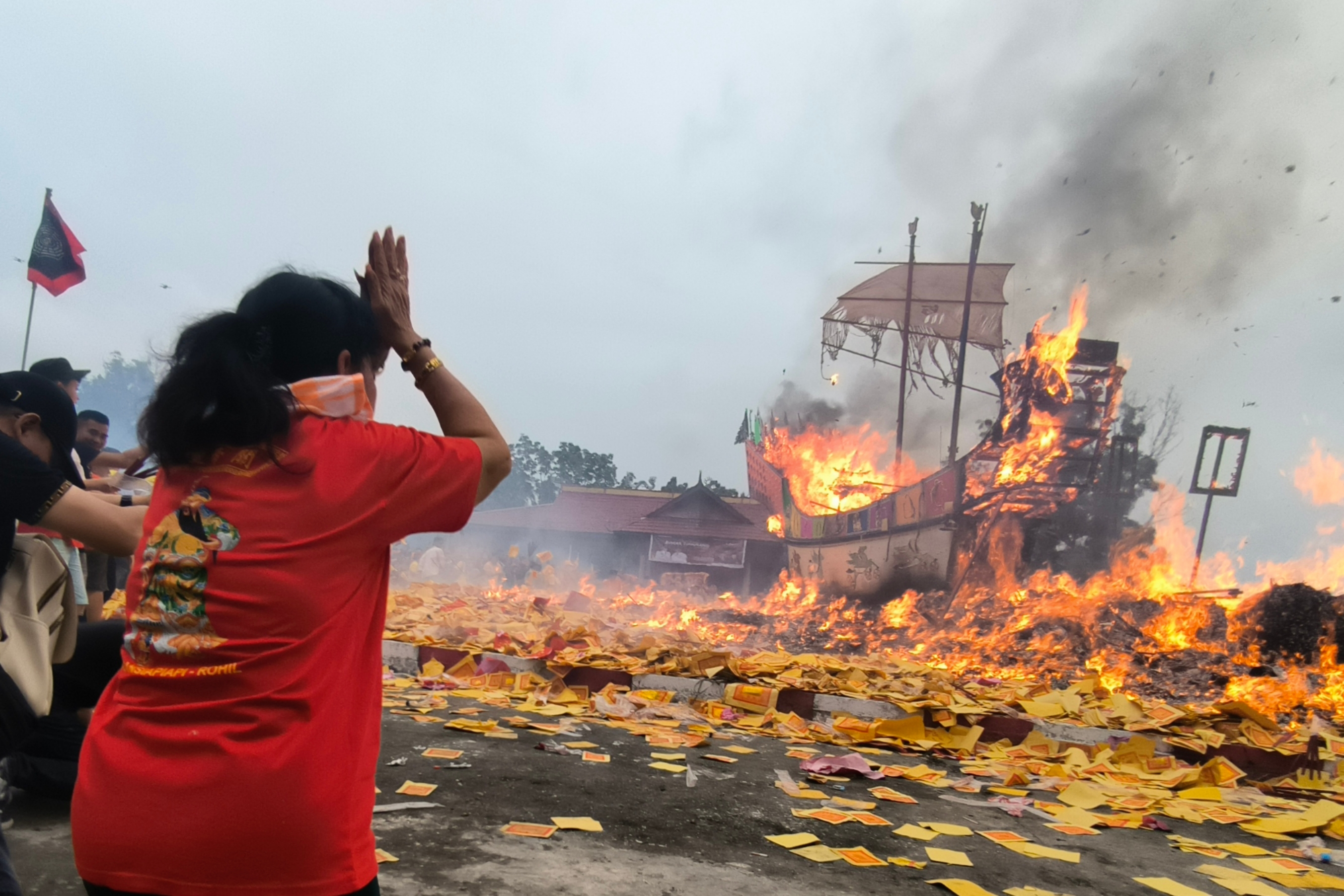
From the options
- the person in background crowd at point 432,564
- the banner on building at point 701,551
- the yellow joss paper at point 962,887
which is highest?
the yellow joss paper at point 962,887

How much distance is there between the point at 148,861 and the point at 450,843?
205cm

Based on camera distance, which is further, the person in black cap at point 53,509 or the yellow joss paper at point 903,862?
the yellow joss paper at point 903,862

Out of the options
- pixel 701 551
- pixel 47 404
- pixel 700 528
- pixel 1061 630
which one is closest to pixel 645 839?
pixel 47 404

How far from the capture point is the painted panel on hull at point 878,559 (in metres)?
17.4

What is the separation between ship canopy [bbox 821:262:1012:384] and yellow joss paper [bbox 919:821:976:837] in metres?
27.8

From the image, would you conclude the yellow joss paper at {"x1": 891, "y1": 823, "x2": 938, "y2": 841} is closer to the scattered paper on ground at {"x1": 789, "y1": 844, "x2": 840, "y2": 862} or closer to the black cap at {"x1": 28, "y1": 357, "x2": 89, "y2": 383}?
the scattered paper on ground at {"x1": 789, "y1": 844, "x2": 840, "y2": 862}

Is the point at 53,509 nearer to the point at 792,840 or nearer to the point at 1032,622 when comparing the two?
the point at 792,840

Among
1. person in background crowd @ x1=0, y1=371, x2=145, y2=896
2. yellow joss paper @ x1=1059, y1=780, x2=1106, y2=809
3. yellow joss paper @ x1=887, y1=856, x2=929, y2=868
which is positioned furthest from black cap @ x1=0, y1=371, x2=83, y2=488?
yellow joss paper @ x1=1059, y1=780, x2=1106, y2=809

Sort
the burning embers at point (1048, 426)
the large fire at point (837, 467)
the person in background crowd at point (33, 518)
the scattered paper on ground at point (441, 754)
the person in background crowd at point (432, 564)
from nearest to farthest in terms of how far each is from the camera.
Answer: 1. the person in background crowd at point (33, 518)
2. the scattered paper on ground at point (441, 754)
3. the burning embers at point (1048, 426)
4. the large fire at point (837, 467)
5. the person in background crowd at point (432, 564)

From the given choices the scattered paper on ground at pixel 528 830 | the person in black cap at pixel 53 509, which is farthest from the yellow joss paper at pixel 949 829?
the person in black cap at pixel 53 509

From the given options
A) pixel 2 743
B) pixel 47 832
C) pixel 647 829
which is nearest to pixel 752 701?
pixel 647 829

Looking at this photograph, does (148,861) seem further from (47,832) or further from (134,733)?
Result: (47,832)

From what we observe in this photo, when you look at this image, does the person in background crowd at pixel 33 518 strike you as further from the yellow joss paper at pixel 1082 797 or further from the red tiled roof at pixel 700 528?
the red tiled roof at pixel 700 528

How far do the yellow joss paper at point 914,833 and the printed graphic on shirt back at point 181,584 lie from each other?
10.6 ft
